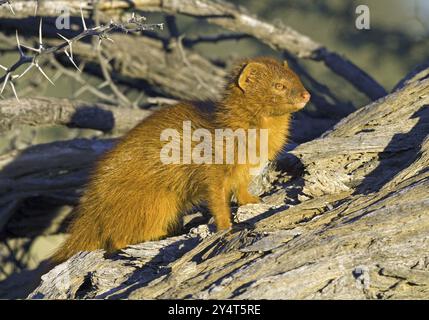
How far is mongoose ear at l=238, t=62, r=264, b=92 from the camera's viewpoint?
5148mm

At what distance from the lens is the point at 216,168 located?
512 centimetres

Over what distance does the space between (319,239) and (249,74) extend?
49.9 inches

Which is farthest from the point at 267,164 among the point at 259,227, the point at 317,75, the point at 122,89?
the point at 317,75

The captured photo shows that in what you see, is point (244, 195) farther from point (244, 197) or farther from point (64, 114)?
point (64, 114)

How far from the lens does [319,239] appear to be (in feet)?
14.3

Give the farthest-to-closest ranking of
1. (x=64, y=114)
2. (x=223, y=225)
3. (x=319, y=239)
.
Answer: (x=64, y=114) → (x=223, y=225) → (x=319, y=239)

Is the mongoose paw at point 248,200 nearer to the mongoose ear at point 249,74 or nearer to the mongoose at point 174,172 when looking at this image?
the mongoose at point 174,172

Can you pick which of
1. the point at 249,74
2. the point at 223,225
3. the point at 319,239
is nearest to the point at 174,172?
the point at 223,225

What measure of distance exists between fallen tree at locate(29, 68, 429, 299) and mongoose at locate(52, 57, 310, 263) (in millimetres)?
204

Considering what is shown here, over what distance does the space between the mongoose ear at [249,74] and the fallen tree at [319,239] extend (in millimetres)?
674

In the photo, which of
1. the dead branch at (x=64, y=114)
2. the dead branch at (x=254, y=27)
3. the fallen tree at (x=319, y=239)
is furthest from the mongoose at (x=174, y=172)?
the dead branch at (x=254, y=27)

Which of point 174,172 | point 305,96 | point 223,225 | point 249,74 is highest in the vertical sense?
point 249,74

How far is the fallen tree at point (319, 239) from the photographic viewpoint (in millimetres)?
4184

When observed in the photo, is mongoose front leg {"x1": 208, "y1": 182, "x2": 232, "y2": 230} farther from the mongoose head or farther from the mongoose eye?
the mongoose eye
